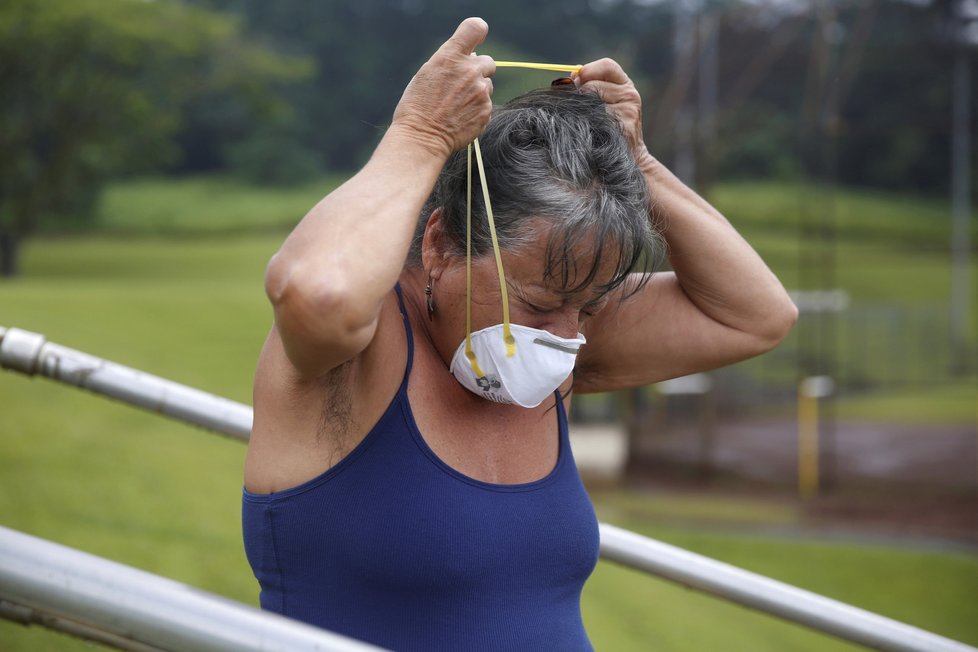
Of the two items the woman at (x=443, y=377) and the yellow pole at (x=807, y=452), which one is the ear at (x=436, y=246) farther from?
the yellow pole at (x=807, y=452)

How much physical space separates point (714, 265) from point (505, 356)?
1.86ft

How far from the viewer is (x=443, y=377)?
155cm

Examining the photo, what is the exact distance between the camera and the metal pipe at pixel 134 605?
0.86 m

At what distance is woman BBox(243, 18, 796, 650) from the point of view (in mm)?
1402

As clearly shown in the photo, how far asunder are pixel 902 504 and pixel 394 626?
10.2m

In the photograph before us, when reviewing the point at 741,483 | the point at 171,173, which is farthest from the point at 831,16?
the point at 171,173

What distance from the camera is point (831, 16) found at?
1120 cm

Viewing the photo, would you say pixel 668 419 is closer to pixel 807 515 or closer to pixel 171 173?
pixel 807 515

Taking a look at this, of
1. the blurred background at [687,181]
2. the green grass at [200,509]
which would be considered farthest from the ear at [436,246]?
the green grass at [200,509]

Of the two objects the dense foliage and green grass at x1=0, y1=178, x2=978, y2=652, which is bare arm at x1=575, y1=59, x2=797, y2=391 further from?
green grass at x1=0, y1=178, x2=978, y2=652

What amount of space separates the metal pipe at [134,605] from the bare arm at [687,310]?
1.05 m

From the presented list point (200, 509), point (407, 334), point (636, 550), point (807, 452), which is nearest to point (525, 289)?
point (407, 334)

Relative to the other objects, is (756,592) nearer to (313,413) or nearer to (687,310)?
(687,310)

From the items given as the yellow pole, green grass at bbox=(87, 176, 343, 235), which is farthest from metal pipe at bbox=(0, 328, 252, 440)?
green grass at bbox=(87, 176, 343, 235)
